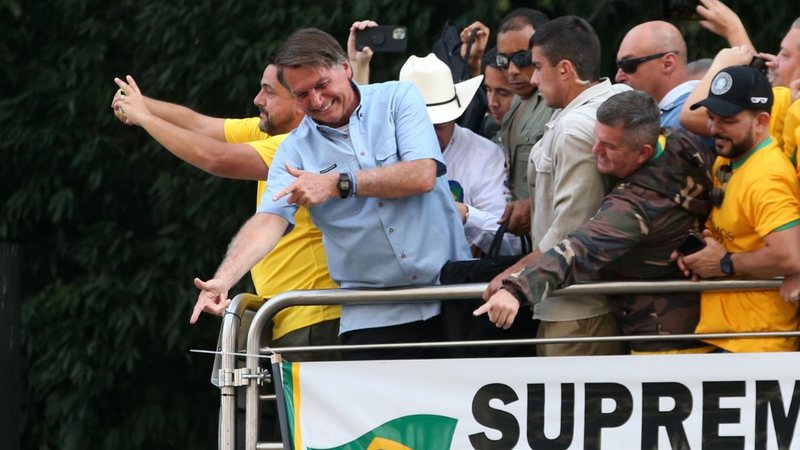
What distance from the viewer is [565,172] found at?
188 inches

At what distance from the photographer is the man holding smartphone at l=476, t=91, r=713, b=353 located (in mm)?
4562

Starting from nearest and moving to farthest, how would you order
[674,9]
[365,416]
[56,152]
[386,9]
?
[365,416]
[674,9]
[386,9]
[56,152]

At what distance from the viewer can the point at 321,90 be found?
16.5 feet

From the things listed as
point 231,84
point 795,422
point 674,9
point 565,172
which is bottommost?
point 795,422

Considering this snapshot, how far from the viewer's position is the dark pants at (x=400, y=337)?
16.7 feet

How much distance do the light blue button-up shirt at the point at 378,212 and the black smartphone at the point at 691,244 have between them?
2.60 feet

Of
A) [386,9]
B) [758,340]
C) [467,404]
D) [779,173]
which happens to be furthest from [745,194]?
[386,9]

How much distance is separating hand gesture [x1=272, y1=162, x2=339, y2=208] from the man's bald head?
51.5 inches

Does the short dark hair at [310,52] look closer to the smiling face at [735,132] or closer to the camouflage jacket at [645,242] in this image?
the camouflage jacket at [645,242]

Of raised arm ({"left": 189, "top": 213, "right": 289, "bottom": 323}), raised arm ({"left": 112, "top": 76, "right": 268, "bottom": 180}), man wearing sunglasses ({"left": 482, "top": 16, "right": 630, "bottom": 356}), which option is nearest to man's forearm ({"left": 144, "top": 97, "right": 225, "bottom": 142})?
raised arm ({"left": 112, "top": 76, "right": 268, "bottom": 180})

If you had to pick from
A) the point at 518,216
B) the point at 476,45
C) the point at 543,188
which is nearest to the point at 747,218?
the point at 543,188

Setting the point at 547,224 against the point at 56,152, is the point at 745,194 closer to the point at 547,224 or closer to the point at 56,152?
the point at 547,224

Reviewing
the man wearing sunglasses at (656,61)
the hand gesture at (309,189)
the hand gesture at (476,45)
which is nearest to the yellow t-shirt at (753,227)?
the man wearing sunglasses at (656,61)

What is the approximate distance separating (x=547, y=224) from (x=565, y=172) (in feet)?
0.67
